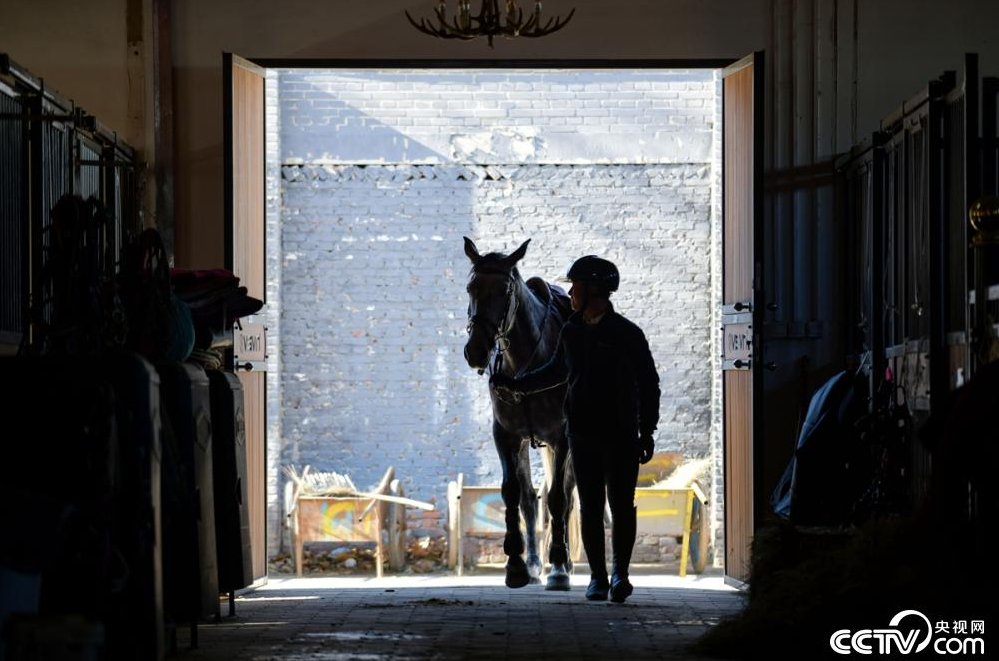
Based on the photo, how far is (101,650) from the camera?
364 centimetres

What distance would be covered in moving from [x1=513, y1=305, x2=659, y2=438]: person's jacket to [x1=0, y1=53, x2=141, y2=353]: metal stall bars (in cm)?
205

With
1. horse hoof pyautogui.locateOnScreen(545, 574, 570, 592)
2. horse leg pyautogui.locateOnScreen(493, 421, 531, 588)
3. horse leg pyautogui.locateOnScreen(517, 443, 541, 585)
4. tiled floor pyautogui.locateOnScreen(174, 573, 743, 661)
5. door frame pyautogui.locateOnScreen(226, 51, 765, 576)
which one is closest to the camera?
tiled floor pyautogui.locateOnScreen(174, 573, 743, 661)

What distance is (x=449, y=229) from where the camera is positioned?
443 inches

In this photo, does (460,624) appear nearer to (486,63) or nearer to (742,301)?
(742,301)

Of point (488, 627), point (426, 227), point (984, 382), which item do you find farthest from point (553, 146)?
point (984, 382)

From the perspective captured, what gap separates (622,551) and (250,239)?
8.65 feet

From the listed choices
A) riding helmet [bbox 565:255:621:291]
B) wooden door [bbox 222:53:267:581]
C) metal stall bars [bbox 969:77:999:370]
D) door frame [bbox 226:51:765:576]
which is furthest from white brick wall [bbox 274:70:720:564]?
metal stall bars [bbox 969:77:999:370]

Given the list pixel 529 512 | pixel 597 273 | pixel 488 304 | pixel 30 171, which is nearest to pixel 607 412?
pixel 597 273

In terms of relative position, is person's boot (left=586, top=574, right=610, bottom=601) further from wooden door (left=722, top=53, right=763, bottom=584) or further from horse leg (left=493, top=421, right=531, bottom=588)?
wooden door (left=722, top=53, right=763, bottom=584)

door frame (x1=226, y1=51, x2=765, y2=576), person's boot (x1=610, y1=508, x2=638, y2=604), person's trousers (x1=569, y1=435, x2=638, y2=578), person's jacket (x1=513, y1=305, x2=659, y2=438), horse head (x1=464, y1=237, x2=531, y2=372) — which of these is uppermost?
door frame (x1=226, y1=51, x2=765, y2=576)

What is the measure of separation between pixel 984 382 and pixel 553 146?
7089mm

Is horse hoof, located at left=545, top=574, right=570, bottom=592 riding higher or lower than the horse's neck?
lower

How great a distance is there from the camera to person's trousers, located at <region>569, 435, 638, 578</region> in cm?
672

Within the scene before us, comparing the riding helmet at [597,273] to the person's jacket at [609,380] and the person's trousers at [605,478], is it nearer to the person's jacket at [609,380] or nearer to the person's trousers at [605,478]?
the person's jacket at [609,380]
